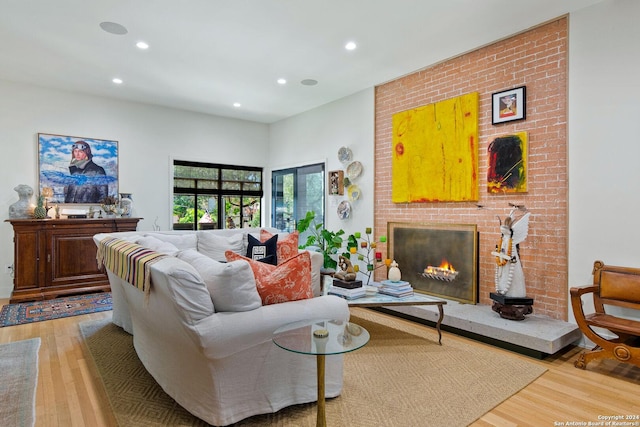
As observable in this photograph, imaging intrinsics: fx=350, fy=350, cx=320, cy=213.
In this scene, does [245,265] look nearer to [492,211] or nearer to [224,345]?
[224,345]

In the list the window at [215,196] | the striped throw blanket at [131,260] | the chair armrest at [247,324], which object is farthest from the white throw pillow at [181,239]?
the chair armrest at [247,324]

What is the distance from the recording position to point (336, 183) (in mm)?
5688

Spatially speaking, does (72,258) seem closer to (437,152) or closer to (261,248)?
(261,248)

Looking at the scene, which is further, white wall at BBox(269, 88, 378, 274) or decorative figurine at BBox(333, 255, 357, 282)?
white wall at BBox(269, 88, 378, 274)

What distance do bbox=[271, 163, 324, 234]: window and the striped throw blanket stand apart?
12.0 feet

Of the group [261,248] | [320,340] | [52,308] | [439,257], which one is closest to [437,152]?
[439,257]

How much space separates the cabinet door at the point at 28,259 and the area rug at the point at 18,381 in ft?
6.09

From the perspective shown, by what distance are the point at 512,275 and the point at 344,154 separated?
3.11 m

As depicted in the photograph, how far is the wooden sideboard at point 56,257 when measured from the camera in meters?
4.67

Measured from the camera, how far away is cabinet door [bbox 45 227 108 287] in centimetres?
486

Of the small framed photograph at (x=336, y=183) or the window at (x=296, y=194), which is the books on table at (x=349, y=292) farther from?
the window at (x=296, y=194)

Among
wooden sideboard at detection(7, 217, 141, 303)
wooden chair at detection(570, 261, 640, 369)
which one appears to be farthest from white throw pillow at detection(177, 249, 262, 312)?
wooden sideboard at detection(7, 217, 141, 303)

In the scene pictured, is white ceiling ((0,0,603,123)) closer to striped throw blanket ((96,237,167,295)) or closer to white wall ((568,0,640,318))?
white wall ((568,0,640,318))

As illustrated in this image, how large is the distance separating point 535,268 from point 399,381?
197cm
